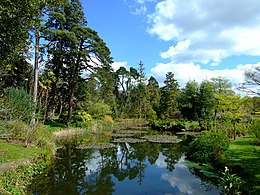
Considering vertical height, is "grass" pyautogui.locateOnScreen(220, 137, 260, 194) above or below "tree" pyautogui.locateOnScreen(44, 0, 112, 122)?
below

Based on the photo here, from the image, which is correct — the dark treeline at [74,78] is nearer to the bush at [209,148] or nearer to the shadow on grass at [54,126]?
the shadow on grass at [54,126]

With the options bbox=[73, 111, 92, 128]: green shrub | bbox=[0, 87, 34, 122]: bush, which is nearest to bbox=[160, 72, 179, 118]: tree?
bbox=[73, 111, 92, 128]: green shrub

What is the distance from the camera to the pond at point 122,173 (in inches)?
391

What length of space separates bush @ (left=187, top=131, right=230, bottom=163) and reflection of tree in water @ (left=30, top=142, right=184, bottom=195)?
1.64 meters

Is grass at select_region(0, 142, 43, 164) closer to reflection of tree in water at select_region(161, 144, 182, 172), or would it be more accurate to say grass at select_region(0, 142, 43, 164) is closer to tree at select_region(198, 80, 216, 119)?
reflection of tree in water at select_region(161, 144, 182, 172)

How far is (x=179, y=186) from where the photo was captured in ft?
35.1

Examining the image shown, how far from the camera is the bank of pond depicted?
30.0 ft

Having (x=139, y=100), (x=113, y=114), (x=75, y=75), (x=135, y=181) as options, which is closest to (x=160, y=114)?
(x=139, y=100)

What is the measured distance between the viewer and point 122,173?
12.8 meters

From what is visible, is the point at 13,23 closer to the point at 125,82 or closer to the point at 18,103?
the point at 18,103

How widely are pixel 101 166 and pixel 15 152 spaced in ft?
15.3

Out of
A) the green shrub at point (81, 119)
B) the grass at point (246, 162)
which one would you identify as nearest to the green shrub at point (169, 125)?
the green shrub at point (81, 119)

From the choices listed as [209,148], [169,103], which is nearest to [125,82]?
[169,103]

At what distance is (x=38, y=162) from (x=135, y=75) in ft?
149
